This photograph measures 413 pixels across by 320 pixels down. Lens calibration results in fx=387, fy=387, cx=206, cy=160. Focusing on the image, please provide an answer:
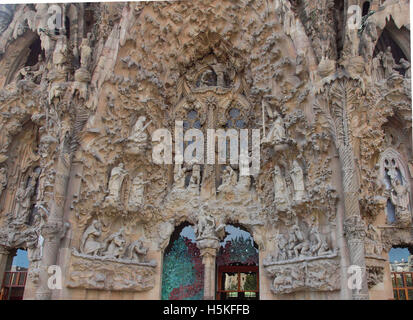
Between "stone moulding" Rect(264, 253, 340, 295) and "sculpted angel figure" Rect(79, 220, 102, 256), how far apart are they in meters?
3.35

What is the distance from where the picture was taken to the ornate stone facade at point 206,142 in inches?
275

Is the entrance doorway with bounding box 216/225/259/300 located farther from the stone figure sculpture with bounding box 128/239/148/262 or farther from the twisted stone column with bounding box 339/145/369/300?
the twisted stone column with bounding box 339/145/369/300

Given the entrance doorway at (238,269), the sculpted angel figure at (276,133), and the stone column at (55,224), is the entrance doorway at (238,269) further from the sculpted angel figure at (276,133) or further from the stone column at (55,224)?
the stone column at (55,224)

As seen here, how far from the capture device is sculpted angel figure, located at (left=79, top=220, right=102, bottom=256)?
7.34 meters

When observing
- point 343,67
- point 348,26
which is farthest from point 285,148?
point 348,26

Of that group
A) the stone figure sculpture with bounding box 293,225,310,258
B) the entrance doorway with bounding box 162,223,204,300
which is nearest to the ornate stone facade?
the stone figure sculpture with bounding box 293,225,310,258

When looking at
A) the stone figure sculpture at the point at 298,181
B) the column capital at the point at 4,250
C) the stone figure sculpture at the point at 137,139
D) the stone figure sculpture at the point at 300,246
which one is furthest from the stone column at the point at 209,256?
the column capital at the point at 4,250

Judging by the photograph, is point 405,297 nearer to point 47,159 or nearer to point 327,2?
point 327,2

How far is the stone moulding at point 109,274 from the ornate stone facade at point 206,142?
25 mm

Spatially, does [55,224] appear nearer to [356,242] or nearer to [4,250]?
[4,250]

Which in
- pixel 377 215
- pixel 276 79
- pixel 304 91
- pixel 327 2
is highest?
pixel 327 2

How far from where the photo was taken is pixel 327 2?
8297mm
